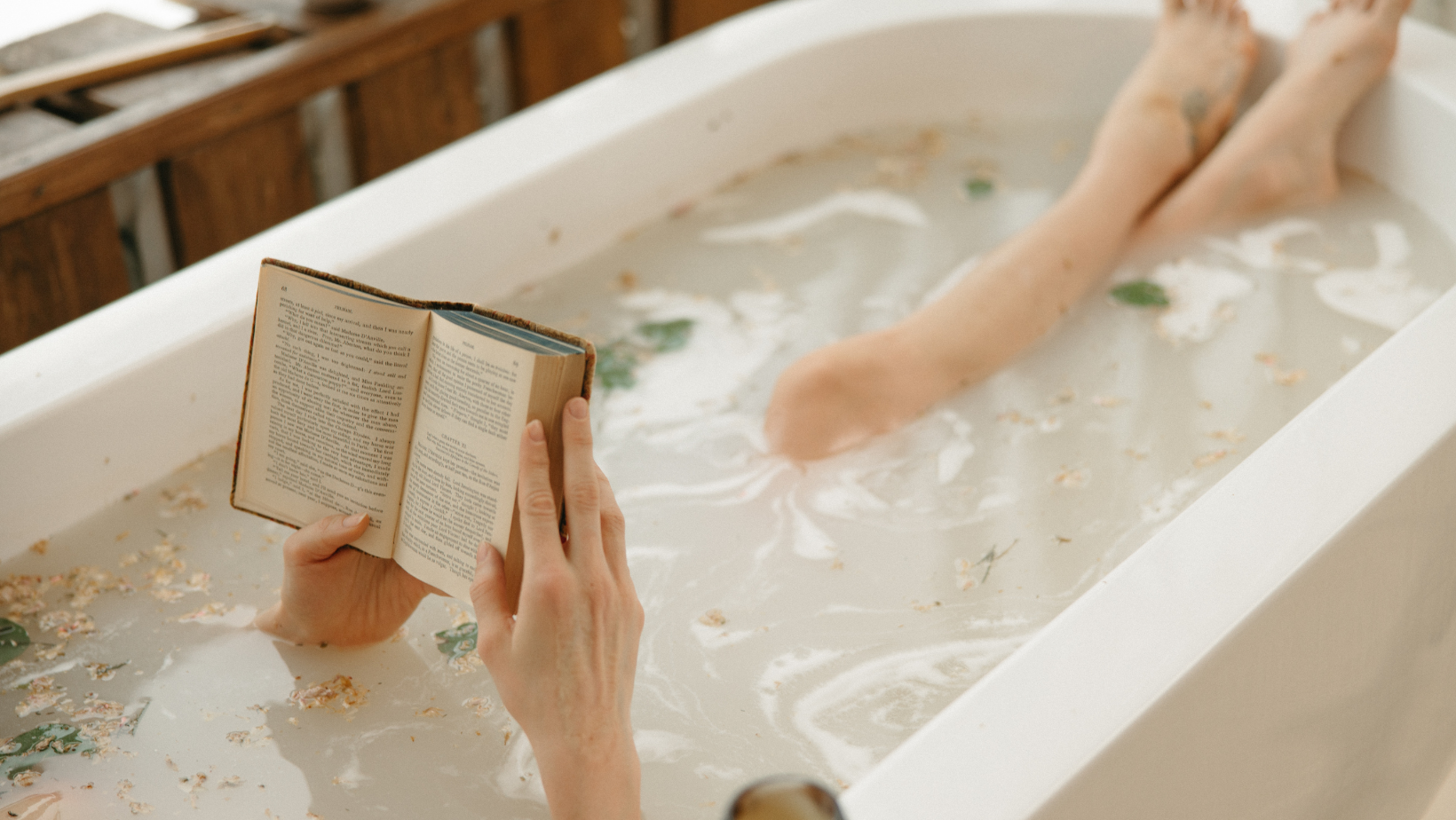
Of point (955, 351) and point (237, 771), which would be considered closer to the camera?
point (237, 771)

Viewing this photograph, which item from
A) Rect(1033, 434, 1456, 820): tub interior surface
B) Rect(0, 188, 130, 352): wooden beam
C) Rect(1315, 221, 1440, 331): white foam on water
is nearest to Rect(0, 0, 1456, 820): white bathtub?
Rect(1033, 434, 1456, 820): tub interior surface

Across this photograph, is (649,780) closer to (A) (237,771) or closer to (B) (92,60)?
(A) (237,771)

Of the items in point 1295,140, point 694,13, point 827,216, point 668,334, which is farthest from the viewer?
point 694,13

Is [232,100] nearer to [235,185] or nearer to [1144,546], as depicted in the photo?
[235,185]

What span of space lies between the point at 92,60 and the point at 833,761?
4.24ft

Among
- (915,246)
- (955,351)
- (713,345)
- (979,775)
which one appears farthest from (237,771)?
(915,246)

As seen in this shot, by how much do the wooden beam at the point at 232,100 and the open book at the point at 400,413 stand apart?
61cm

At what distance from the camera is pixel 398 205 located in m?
1.34

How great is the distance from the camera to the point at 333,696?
1.00m

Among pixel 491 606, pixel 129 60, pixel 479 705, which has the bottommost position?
pixel 479 705

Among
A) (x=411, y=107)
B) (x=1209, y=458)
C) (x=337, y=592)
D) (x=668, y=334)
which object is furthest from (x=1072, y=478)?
(x=411, y=107)

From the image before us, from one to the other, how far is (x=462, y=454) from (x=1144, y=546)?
1.57 feet

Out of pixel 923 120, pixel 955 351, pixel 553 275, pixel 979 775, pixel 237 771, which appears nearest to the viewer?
pixel 979 775

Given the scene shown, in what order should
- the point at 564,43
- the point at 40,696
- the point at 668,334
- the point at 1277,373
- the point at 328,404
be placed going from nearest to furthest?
the point at 328,404, the point at 40,696, the point at 1277,373, the point at 668,334, the point at 564,43
